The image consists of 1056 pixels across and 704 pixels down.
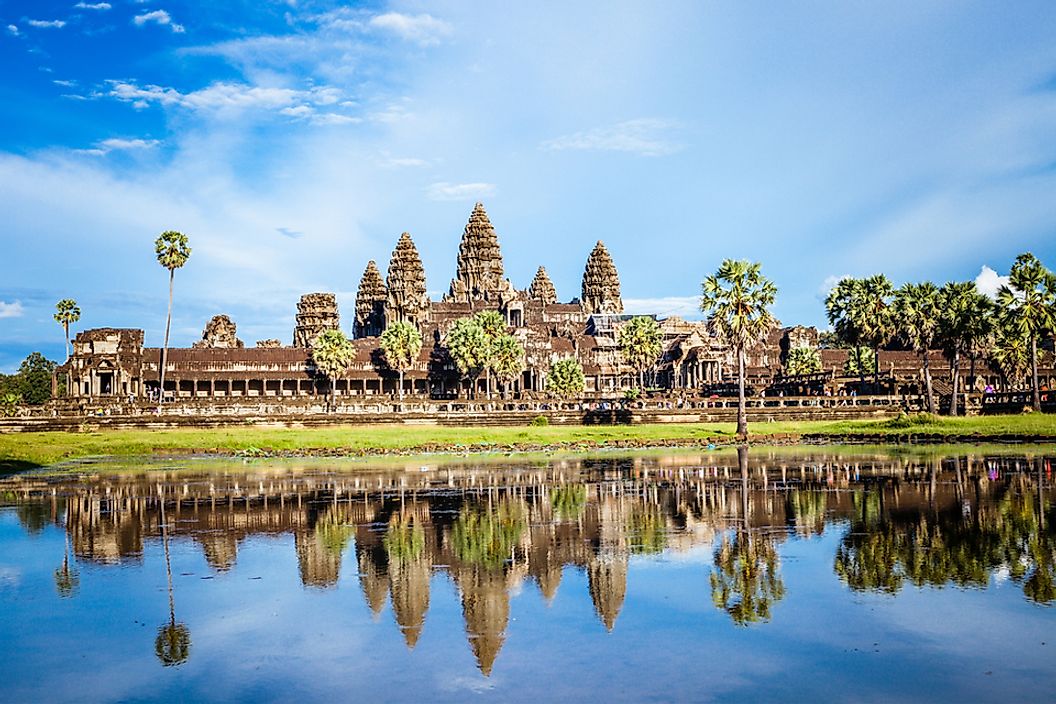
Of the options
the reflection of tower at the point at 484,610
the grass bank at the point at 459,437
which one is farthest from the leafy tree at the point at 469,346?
the reflection of tower at the point at 484,610

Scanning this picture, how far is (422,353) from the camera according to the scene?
128 meters

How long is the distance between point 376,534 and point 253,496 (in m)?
10.4

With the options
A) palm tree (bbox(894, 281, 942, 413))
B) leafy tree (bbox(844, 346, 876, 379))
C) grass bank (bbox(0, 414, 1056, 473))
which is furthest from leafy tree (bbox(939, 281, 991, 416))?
leafy tree (bbox(844, 346, 876, 379))

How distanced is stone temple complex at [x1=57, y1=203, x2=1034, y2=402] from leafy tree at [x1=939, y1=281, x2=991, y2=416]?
1920cm

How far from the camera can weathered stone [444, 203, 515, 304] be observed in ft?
582

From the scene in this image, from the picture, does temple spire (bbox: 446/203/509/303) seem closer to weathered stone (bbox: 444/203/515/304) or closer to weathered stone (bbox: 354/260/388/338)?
weathered stone (bbox: 444/203/515/304)

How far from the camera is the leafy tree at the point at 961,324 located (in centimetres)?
8144

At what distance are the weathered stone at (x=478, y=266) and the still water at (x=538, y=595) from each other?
145 metres

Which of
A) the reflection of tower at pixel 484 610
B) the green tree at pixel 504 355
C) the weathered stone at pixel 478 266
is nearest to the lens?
the reflection of tower at pixel 484 610

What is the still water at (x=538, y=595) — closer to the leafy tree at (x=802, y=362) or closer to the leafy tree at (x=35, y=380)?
the leafy tree at (x=802, y=362)

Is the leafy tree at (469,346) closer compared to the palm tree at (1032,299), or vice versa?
the palm tree at (1032,299)

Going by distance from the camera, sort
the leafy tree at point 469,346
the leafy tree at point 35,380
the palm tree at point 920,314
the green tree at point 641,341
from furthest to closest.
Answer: the leafy tree at point 35,380 → the green tree at point 641,341 → the leafy tree at point 469,346 → the palm tree at point 920,314

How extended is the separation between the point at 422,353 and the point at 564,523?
103866 millimetres

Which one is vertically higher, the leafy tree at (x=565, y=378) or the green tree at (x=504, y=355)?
the green tree at (x=504, y=355)
